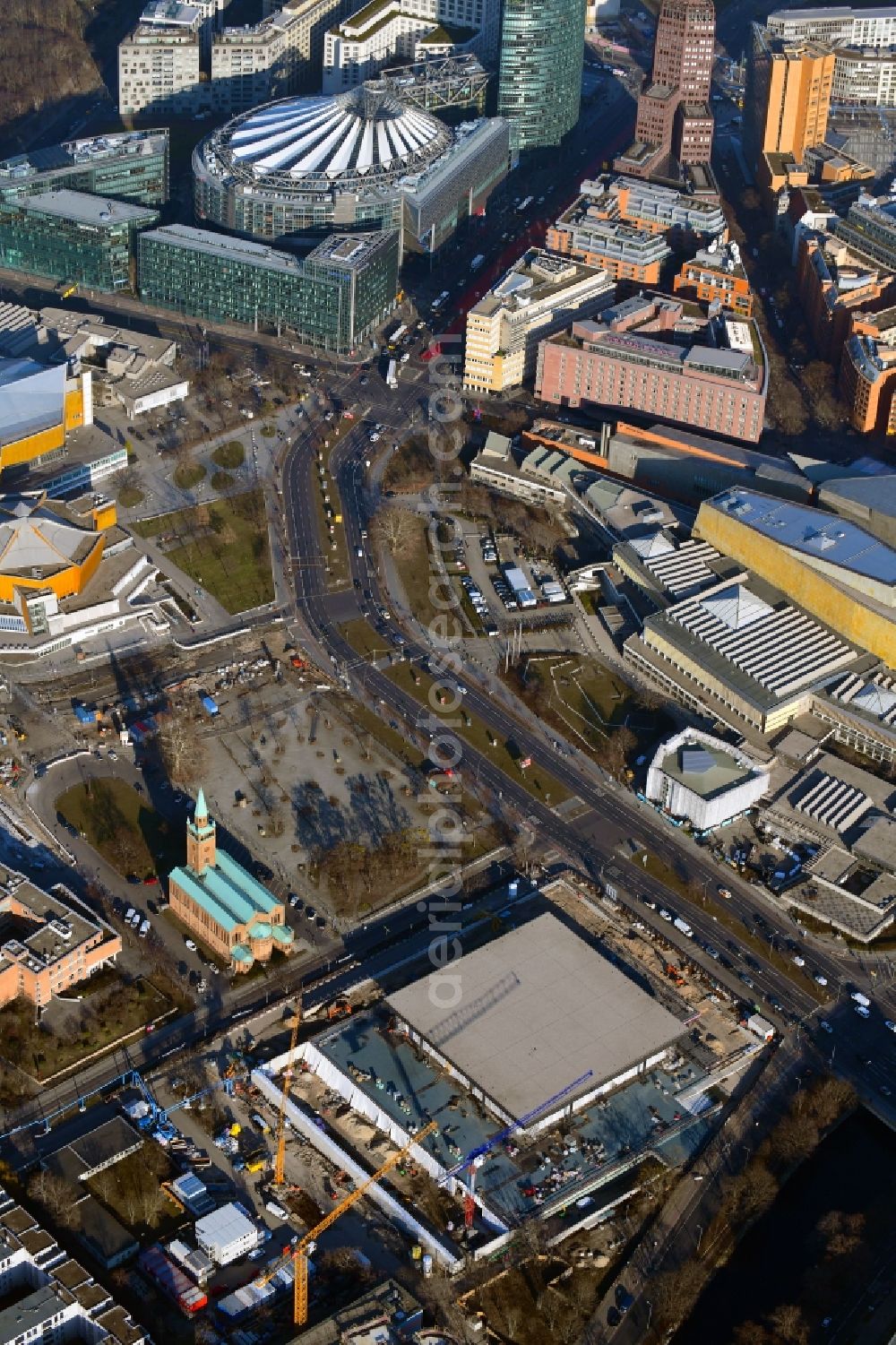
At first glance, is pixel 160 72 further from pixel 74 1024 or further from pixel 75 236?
pixel 74 1024

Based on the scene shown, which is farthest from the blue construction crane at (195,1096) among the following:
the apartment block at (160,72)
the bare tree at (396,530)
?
the apartment block at (160,72)

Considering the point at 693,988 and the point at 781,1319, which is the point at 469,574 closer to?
the point at 693,988

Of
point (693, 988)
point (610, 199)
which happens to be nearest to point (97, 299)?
point (610, 199)

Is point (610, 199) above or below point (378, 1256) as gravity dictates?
above

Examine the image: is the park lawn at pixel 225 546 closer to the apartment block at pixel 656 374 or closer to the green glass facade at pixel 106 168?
the apartment block at pixel 656 374

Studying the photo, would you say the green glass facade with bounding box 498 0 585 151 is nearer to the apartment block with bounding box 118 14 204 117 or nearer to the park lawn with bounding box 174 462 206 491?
the apartment block with bounding box 118 14 204 117

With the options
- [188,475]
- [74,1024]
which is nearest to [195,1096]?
[74,1024]
